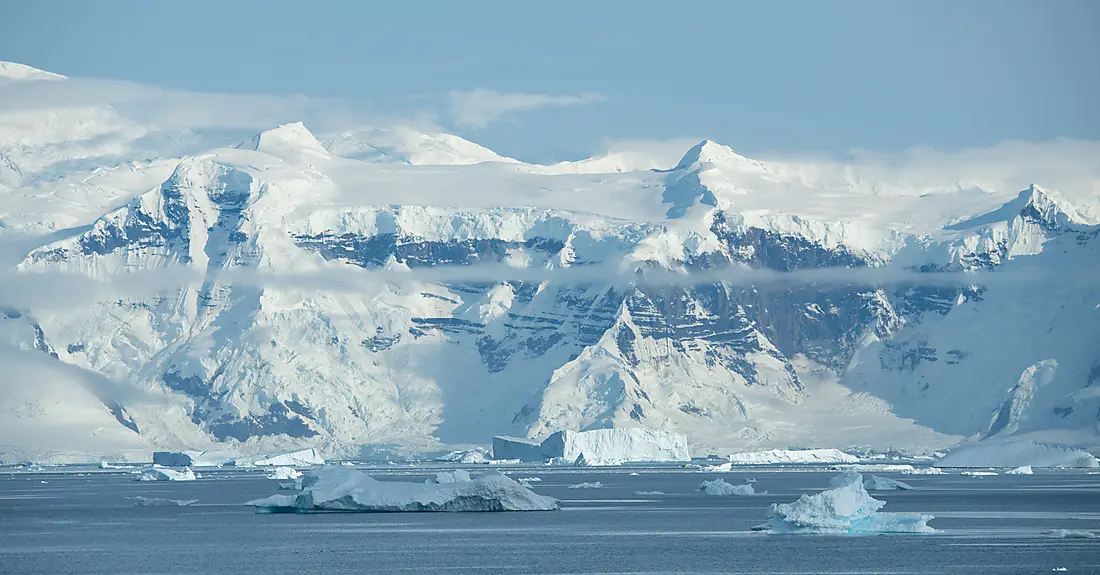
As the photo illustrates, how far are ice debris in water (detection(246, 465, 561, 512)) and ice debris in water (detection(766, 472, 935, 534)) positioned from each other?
3333 centimetres

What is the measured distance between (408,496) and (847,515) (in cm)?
4715

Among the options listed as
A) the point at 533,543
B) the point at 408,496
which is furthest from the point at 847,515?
the point at 408,496

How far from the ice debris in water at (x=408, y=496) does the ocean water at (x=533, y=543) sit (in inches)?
46.8

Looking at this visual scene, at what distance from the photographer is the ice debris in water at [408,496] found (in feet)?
520

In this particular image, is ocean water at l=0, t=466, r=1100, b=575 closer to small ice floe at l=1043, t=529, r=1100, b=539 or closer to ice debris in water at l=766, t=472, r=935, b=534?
small ice floe at l=1043, t=529, r=1100, b=539

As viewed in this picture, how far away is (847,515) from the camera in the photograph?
128875mm

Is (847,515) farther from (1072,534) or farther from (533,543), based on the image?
(533,543)

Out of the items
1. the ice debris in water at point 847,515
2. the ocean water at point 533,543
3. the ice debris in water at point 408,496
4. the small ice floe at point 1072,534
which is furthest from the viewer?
the ice debris in water at point 408,496

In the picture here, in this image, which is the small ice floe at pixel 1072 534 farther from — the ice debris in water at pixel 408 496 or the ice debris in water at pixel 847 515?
the ice debris in water at pixel 408 496

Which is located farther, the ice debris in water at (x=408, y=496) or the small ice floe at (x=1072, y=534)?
the ice debris in water at (x=408, y=496)

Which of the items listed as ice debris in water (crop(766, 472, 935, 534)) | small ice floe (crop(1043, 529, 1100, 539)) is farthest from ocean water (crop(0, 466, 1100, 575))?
ice debris in water (crop(766, 472, 935, 534))

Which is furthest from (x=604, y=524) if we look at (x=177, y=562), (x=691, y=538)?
(x=177, y=562)

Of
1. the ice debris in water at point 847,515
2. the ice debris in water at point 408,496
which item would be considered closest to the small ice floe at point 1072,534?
the ice debris in water at point 847,515

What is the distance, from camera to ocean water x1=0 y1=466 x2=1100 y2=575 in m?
112
